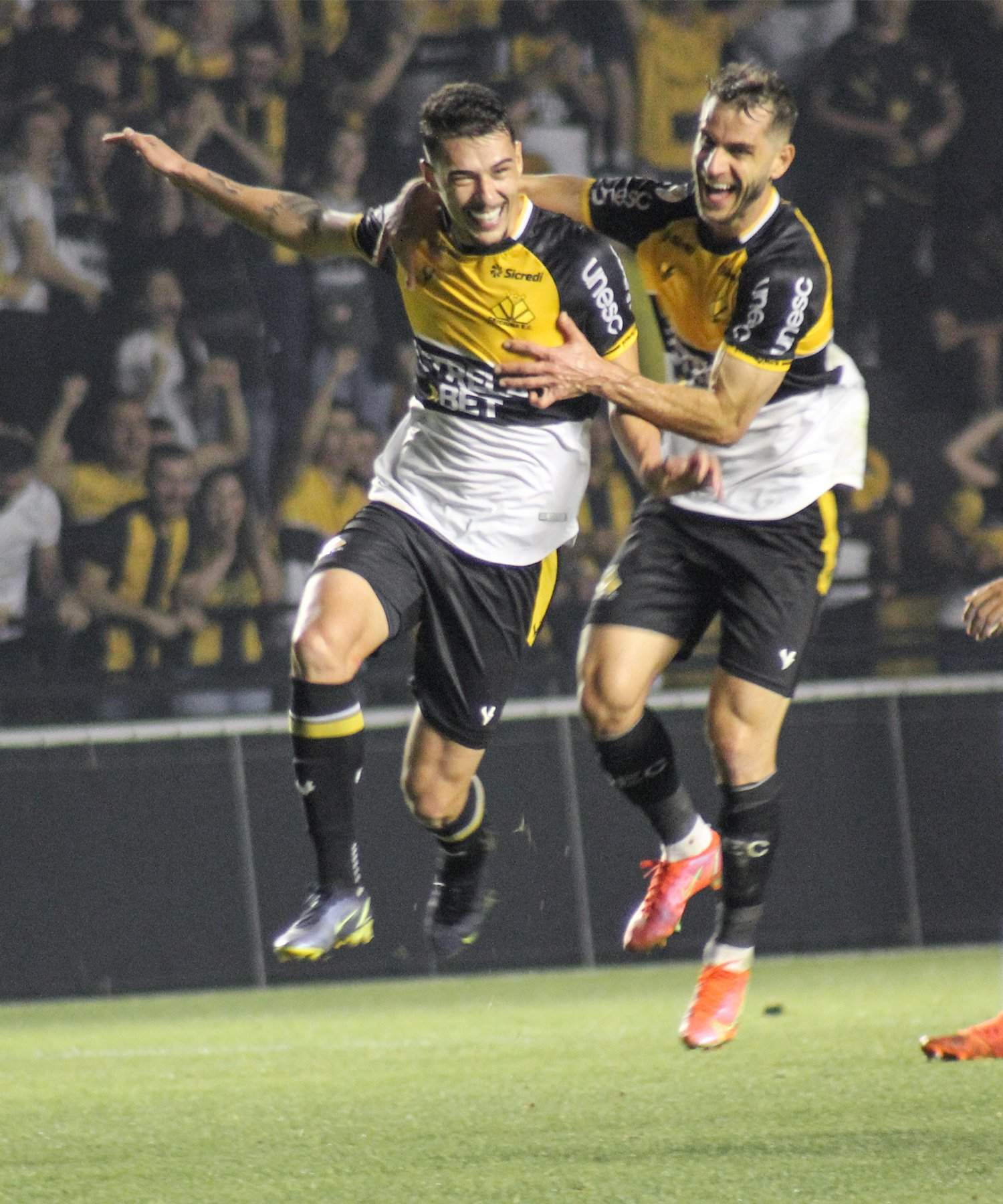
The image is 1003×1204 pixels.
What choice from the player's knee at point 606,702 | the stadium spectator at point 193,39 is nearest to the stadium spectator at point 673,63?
the stadium spectator at point 193,39

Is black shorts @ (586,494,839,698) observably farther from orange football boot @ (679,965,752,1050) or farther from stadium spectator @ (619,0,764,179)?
stadium spectator @ (619,0,764,179)

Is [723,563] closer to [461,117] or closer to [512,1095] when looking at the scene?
[461,117]

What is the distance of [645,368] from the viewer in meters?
5.22

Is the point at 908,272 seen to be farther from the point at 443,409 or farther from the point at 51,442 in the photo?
the point at 443,409

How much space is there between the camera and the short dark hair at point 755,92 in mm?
4465

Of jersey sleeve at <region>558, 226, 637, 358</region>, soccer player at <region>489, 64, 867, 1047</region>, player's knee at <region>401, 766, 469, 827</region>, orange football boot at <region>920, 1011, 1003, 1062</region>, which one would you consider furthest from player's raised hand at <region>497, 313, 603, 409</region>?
orange football boot at <region>920, 1011, 1003, 1062</region>

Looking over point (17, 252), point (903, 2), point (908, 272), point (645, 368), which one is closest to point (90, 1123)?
point (645, 368)

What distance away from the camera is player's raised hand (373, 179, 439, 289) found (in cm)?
459

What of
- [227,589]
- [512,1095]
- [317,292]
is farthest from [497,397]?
[317,292]

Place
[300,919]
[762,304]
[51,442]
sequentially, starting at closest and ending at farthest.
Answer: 1. [300,919]
2. [762,304]
3. [51,442]

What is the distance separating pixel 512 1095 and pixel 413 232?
2.33m

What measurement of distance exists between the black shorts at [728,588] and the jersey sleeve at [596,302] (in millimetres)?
720

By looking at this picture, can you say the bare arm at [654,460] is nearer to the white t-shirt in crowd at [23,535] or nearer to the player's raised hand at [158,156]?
A: the player's raised hand at [158,156]

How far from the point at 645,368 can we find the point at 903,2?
5.29m
